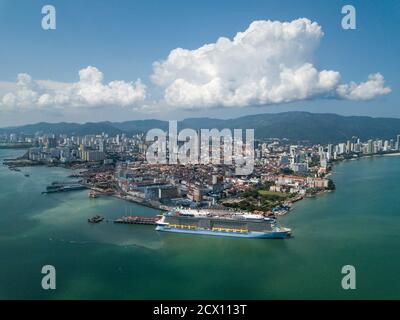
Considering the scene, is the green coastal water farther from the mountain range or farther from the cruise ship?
the mountain range

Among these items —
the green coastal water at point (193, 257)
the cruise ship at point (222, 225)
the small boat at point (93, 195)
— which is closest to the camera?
the green coastal water at point (193, 257)

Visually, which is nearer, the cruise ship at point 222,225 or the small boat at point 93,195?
the cruise ship at point 222,225

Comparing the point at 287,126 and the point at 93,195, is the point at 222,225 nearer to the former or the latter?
the point at 93,195

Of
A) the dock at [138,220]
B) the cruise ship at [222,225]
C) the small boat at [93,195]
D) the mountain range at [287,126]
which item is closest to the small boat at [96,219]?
the dock at [138,220]

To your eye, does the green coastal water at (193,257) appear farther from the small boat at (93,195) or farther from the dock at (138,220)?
the small boat at (93,195)
